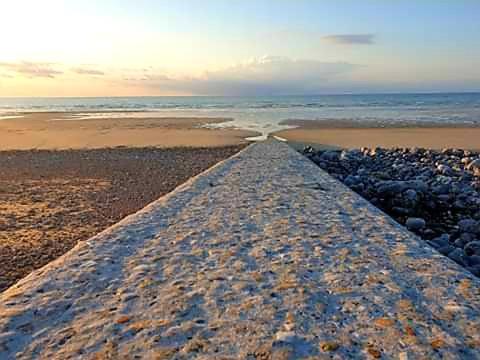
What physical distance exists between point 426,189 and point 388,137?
1544cm

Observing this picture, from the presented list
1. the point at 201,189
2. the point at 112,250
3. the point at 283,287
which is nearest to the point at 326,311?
the point at 283,287

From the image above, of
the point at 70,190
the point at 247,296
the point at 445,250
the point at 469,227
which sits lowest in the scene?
the point at 70,190

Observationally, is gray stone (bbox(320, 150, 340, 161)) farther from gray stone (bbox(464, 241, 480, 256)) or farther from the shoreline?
gray stone (bbox(464, 241, 480, 256))

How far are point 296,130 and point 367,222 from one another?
2362 cm

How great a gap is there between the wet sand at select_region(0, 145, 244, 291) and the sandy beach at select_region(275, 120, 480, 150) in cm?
570

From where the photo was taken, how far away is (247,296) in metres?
3.77

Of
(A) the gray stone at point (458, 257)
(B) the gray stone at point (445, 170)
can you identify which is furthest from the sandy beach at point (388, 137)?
(A) the gray stone at point (458, 257)

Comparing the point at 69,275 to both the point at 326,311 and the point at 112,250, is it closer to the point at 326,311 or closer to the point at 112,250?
the point at 112,250

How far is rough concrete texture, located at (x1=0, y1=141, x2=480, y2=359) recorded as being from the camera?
3.05 m

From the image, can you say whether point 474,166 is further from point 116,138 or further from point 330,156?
point 116,138

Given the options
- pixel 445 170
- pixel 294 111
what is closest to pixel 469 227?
pixel 445 170

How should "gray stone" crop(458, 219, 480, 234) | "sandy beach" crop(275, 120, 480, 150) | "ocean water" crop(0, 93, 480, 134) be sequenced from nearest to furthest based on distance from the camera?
"gray stone" crop(458, 219, 480, 234), "sandy beach" crop(275, 120, 480, 150), "ocean water" crop(0, 93, 480, 134)

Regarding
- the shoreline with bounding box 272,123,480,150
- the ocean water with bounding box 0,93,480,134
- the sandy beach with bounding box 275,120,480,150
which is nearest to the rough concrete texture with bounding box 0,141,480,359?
the shoreline with bounding box 272,123,480,150

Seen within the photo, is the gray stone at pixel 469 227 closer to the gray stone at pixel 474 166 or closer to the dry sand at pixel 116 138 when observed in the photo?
the gray stone at pixel 474 166
